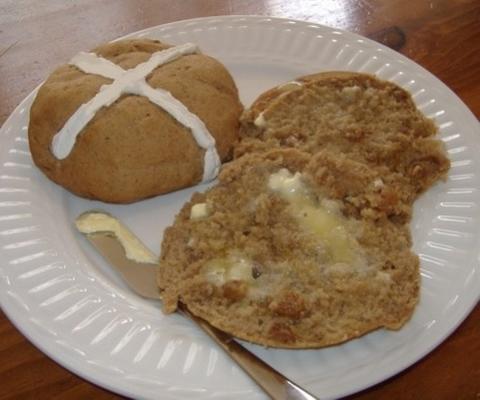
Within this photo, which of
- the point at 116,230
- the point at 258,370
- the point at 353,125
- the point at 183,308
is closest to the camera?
the point at 258,370

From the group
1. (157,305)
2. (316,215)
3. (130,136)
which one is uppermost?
(130,136)

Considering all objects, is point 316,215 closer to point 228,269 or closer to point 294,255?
point 294,255

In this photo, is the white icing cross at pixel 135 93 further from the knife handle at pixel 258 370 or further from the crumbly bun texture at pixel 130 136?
the knife handle at pixel 258 370

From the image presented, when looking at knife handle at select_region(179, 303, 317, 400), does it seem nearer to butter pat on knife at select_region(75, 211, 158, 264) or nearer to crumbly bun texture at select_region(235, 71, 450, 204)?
butter pat on knife at select_region(75, 211, 158, 264)

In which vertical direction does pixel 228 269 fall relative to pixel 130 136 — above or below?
below

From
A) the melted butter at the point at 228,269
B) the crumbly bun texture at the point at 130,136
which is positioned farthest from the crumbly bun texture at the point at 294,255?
the crumbly bun texture at the point at 130,136

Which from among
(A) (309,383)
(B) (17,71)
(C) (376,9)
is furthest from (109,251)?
(C) (376,9)

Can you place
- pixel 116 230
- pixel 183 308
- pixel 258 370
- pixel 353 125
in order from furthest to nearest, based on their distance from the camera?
pixel 353 125, pixel 116 230, pixel 183 308, pixel 258 370

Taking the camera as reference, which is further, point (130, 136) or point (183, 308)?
point (130, 136)

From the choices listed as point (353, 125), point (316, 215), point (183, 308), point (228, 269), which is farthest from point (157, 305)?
point (353, 125)
